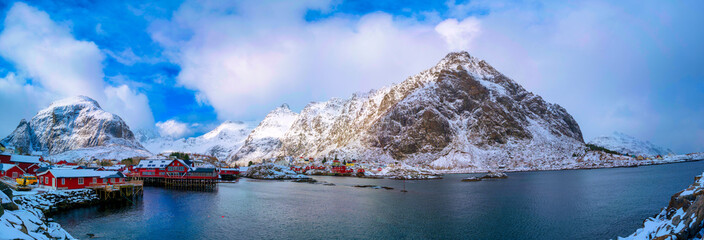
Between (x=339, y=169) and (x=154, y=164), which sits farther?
(x=339, y=169)

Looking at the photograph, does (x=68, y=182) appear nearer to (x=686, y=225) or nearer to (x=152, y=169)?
(x=152, y=169)

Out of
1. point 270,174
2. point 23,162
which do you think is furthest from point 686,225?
point 270,174

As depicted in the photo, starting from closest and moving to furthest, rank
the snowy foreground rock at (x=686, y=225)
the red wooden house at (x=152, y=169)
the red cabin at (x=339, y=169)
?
the snowy foreground rock at (x=686, y=225) → the red wooden house at (x=152, y=169) → the red cabin at (x=339, y=169)

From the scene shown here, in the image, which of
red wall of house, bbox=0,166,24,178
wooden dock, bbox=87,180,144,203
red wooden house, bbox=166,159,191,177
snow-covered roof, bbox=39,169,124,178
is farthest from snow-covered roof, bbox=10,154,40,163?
wooden dock, bbox=87,180,144,203

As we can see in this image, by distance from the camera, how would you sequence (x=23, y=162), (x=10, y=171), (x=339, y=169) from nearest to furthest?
(x=10, y=171) → (x=23, y=162) → (x=339, y=169)

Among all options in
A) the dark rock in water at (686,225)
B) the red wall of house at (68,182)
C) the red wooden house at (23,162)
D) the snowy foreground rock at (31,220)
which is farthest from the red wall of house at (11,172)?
the dark rock in water at (686,225)

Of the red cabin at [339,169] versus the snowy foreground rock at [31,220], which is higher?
the snowy foreground rock at [31,220]

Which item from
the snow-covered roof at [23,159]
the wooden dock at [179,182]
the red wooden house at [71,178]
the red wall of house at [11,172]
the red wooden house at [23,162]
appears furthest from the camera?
the wooden dock at [179,182]

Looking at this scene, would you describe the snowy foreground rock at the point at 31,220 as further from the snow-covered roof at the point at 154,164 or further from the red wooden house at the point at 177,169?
the snow-covered roof at the point at 154,164

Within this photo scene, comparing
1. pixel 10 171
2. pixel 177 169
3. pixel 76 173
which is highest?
pixel 10 171

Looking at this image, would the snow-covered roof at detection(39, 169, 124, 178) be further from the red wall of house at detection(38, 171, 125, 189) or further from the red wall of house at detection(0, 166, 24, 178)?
the red wall of house at detection(0, 166, 24, 178)
